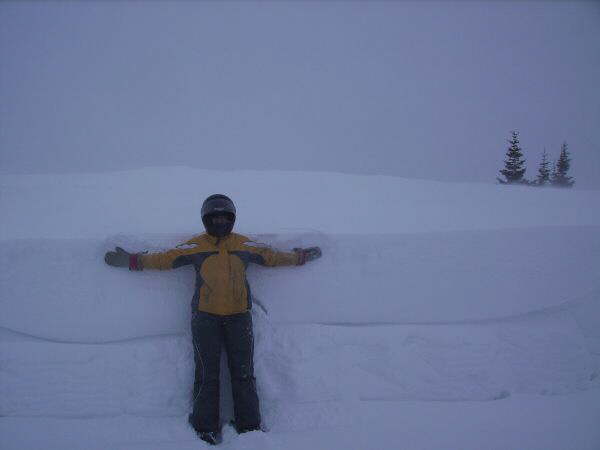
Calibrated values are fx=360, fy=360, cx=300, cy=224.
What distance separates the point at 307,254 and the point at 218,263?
870 mm

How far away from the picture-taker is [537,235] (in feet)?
12.4

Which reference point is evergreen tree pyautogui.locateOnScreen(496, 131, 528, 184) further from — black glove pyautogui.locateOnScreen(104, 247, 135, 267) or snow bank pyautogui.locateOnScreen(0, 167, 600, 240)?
black glove pyautogui.locateOnScreen(104, 247, 135, 267)

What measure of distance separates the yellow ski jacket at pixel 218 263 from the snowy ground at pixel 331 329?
9.5 inches

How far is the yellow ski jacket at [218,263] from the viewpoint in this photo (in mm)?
3252

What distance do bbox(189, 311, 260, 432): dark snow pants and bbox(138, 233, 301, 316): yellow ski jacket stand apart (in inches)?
4.5

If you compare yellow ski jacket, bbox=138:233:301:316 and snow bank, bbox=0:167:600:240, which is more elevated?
snow bank, bbox=0:167:600:240

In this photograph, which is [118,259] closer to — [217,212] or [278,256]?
[217,212]

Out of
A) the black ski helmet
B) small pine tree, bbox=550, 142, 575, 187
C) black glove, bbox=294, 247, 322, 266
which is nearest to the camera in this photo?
the black ski helmet

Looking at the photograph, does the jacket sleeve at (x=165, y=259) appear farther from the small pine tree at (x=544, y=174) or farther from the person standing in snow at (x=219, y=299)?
the small pine tree at (x=544, y=174)

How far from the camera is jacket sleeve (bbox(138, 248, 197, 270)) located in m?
3.32

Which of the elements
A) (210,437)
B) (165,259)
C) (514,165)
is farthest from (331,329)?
(514,165)

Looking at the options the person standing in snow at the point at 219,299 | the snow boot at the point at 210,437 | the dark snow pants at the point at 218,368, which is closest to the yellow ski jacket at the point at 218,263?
the person standing in snow at the point at 219,299

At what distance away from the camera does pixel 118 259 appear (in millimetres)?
3348

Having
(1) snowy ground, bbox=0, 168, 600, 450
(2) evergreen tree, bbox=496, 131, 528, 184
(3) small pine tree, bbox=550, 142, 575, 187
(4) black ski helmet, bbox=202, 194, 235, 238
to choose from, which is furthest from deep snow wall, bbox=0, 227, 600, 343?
(3) small pine tree, bbox=550, 142, 575, 187
